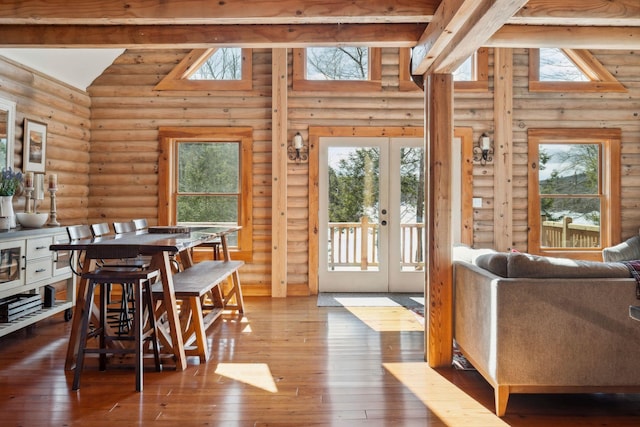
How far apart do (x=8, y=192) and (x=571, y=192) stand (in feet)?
21.6

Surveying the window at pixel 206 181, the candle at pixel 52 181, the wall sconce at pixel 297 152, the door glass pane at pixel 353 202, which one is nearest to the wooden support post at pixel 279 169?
the wall sconce at pixel 297 152

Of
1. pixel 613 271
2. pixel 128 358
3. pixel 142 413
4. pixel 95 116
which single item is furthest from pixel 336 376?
pixel 95 116

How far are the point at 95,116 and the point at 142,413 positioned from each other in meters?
4.63

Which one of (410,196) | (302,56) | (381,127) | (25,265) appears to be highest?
(302,56)

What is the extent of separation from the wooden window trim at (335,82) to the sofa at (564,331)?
3983mm

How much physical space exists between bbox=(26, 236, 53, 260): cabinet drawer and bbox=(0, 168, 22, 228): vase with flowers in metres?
0.25

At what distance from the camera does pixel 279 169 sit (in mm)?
5949

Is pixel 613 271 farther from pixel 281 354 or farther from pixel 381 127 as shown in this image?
pixel 381 127

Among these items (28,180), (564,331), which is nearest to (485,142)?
(564,331)

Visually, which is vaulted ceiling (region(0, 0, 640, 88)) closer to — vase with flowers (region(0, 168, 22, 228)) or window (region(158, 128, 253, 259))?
vase with flowers (region(0, 168, 22, 228))

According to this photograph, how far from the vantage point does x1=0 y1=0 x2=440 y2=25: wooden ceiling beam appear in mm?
3080

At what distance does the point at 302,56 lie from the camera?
6047mm

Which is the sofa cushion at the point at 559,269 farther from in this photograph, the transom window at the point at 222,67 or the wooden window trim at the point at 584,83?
the transom window at the point at 222,67

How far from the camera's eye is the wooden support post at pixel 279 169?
5.93m
